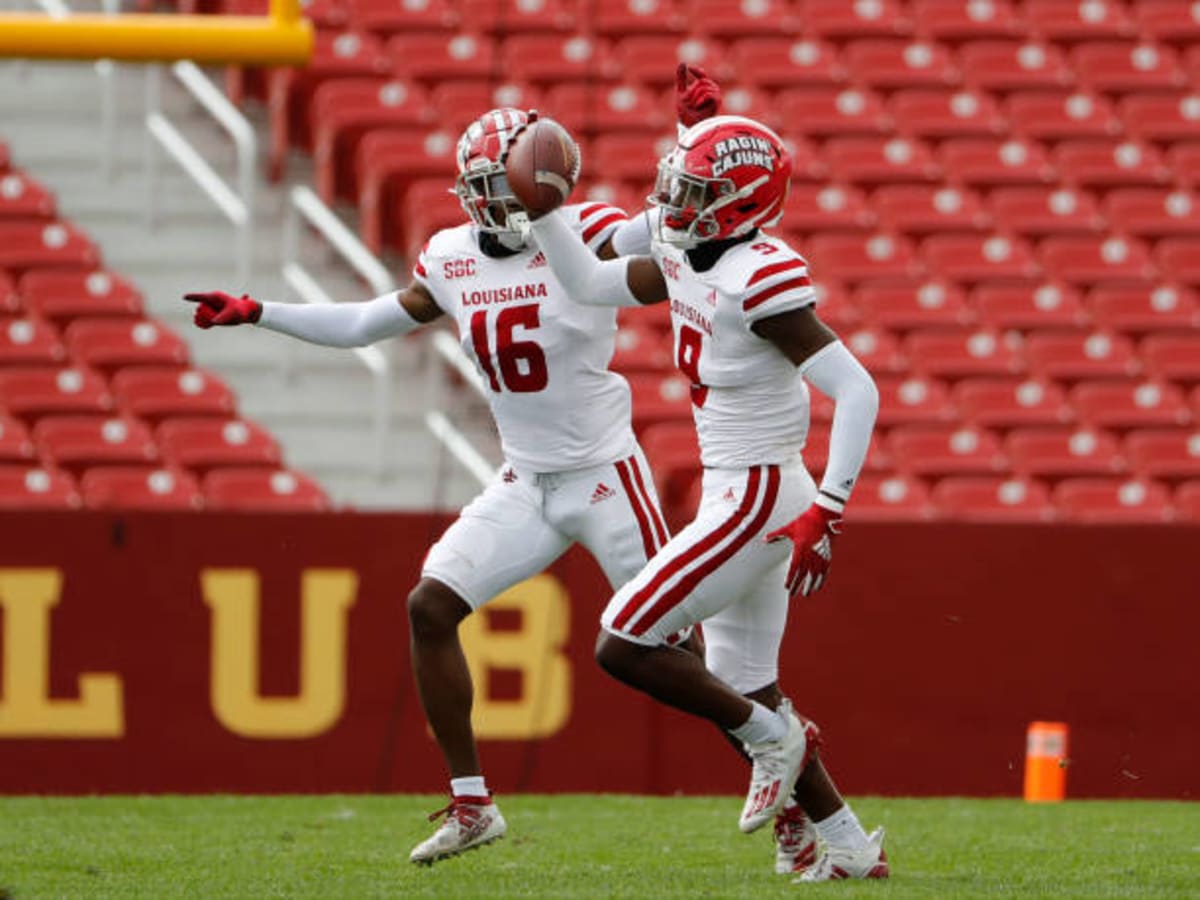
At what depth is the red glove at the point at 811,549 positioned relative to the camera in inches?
235

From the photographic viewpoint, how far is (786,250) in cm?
623

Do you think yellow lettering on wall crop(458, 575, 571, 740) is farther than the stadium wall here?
Yes

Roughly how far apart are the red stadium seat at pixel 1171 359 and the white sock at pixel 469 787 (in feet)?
22.4

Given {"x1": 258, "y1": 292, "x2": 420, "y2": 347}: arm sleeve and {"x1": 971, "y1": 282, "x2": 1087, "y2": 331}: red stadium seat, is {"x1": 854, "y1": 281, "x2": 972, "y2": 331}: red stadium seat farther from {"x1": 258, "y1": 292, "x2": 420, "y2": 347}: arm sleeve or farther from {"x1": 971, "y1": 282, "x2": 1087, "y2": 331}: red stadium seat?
{"x1": 258, "y1": 292, "x2": 420, "y2": 347}: arm sleeve

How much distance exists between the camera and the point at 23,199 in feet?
40.7

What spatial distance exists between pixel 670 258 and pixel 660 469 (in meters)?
4.72

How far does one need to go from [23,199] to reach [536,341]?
6.13m

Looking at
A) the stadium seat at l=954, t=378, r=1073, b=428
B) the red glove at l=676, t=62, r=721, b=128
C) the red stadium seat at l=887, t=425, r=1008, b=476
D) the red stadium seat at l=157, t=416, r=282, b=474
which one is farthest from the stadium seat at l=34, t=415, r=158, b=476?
the red glove at l=676, t=62, r=721, b=128

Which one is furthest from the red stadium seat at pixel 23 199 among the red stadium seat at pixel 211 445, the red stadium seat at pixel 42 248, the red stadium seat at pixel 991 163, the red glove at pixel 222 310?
the red glove at pixel 222 310

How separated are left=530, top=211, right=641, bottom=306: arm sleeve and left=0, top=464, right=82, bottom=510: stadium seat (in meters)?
4.27

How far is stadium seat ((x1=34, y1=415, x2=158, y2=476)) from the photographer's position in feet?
35.5

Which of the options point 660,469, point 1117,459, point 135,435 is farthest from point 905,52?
point 135,435

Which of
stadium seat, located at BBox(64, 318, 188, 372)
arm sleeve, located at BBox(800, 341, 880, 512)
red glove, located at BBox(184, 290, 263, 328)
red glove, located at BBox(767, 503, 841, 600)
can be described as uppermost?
red glove, located at BBox(184, 290, 263, 328)

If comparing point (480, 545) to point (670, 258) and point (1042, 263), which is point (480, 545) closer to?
point (670, 258)
